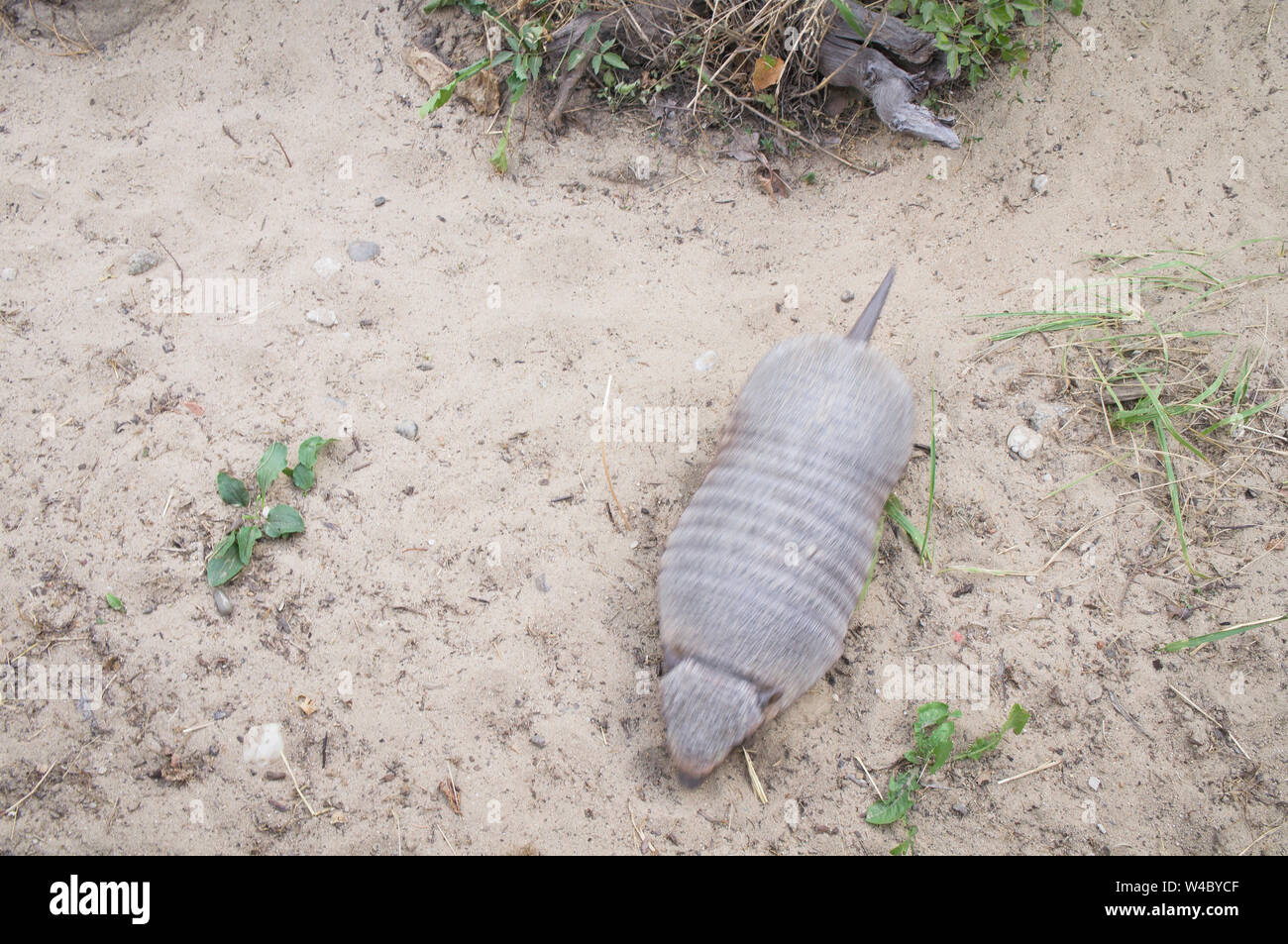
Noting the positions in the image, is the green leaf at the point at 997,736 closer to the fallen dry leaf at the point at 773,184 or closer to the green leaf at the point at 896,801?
the green leaf at the point at 896,801

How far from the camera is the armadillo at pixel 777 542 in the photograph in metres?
2.39

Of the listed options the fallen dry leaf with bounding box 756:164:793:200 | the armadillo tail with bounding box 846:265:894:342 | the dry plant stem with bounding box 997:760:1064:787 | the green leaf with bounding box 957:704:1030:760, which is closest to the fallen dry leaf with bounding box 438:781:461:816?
the green leaf with bounding box 957:704:1030:760

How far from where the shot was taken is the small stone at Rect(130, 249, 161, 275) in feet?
11.0

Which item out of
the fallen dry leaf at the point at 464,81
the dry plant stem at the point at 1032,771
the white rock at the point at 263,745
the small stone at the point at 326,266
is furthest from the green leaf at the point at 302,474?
the dry plant stem at the point at 1032,771

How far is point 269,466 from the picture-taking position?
9.43ft

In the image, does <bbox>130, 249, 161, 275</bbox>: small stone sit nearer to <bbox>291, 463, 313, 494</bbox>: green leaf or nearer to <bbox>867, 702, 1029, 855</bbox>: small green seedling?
<bbox>291, 463, 313, 494</bbox>: green leaf

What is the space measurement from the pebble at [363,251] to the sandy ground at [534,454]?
6 centimetres

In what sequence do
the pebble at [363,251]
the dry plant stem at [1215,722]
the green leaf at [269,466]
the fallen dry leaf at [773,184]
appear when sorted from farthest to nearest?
1. the fallen dry leaf at [773,184]
2. the pebble at [363,251]
3. the green leaf at [269,466]
4. the dry plant stem at [1215,722]

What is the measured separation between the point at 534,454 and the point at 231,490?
109cm

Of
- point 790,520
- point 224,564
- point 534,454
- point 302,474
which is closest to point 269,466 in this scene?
point 302,474

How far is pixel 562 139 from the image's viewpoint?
3.83 metres

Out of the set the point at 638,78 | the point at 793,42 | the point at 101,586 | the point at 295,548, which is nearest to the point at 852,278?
the point at 793,42
